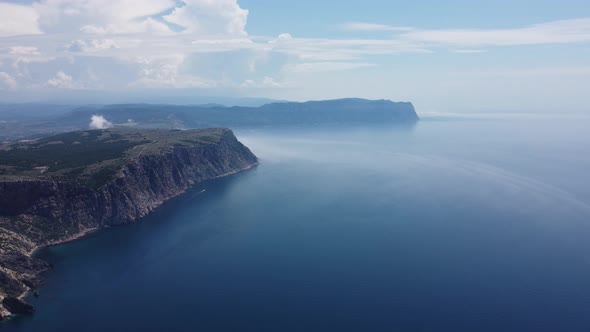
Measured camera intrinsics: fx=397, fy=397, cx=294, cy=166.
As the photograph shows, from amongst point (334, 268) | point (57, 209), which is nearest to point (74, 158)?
point (57, 209)

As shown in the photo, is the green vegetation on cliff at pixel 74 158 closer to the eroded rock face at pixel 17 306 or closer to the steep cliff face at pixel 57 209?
the steep cliff face at pixel 57 209

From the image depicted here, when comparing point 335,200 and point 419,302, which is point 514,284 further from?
point 335,200

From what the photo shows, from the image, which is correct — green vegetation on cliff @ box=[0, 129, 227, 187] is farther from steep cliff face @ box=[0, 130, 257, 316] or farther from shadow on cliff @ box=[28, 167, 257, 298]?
shadow on cliff @ box=[28, 167, 257, 298]

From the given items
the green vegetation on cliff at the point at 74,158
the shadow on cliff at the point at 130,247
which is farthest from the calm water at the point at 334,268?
the green vegetation on cliff at the point at 74,158

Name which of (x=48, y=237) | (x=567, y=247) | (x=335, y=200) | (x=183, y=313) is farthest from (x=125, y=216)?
(x=567, y=247)

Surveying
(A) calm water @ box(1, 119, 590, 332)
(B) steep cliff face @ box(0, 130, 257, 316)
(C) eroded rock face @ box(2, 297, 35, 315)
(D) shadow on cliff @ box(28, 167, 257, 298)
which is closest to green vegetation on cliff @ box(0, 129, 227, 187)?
(B) steep cliff face @ box(0, 130, 257, 316)

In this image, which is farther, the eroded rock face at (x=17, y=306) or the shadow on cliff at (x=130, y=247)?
the shadow on cliff at (x=130, y=247)

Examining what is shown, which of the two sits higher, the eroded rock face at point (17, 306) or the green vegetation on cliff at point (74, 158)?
the green vegetation on cliff at point (74, 158)

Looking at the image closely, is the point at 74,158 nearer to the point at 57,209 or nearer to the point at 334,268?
the point at 57,209
